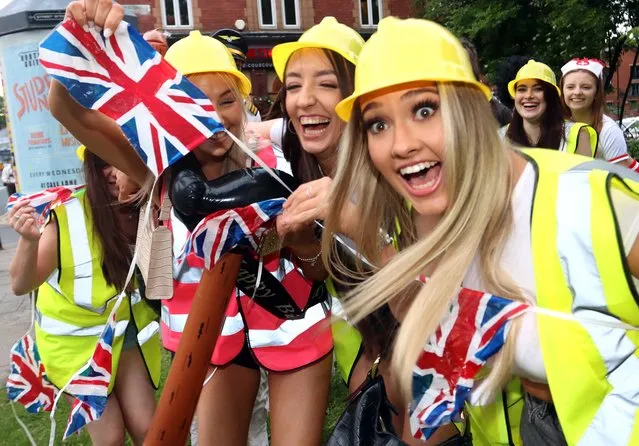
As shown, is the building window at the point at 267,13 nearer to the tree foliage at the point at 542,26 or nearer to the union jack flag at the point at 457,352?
the tree foliage at the point at 542,26

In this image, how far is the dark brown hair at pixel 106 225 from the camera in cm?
286

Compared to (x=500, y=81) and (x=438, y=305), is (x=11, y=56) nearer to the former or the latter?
(x=500, y=81)

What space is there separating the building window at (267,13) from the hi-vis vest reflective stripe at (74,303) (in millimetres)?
22067

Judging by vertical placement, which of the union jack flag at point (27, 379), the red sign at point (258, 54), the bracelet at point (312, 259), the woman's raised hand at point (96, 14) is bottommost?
the union jack flag at point (27, 379)

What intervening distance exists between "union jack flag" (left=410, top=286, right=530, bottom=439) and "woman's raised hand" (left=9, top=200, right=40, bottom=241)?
5.77 feet

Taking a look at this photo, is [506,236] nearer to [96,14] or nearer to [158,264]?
[158,264]

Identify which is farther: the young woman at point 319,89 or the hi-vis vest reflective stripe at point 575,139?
the hi-vis vest reflective stripe at point 575,139

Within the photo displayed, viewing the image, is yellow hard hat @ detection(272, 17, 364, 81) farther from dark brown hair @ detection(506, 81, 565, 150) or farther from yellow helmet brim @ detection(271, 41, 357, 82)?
dark brown hair @ detection(506, 81, 565, 150)

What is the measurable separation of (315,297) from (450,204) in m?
0.84

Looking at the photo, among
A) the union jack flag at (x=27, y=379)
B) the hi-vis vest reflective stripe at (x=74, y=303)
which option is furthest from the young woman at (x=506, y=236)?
the union jack flag at (x=27, y=379)

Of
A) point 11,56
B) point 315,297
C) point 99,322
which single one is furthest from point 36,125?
point 315,297

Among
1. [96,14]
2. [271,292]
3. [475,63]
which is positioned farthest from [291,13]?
[96,14]

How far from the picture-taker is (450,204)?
1548 millimetres

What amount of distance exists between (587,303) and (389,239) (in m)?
Result: 0.61
